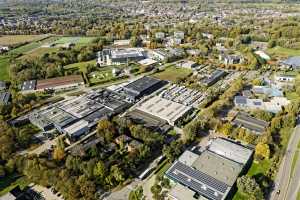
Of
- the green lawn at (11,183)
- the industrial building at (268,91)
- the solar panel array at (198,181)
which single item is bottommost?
the green lawn at (11,183)

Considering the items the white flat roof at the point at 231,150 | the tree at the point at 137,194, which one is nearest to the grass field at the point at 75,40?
the white flat roof at the point at 231,150

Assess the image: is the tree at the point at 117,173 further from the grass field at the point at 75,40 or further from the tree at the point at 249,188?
the grass field at the point at 75,40

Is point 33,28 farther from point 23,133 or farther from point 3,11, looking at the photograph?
point 23,133

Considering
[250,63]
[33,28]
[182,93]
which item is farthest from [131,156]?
[33,28]

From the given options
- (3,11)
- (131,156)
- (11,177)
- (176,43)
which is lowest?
(11,177)

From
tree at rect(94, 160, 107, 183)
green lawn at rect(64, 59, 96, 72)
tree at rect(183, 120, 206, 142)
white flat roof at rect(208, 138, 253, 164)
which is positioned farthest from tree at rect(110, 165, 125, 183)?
green lawn at rect(64, 59, 96, 72)

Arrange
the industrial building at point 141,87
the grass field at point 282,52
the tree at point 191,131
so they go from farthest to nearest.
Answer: the grass field at point 282,52, the industrial building at point 141,87, the tree at point 191,131

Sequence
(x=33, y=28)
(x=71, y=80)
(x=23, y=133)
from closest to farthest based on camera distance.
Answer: (x=23, y=133), (x=71, y=80), (x=33, y=28)
